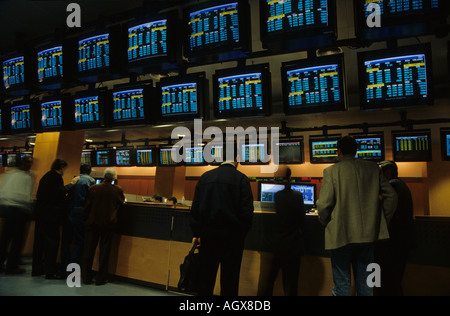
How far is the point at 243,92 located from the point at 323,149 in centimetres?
353

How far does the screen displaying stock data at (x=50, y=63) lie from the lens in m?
4.24

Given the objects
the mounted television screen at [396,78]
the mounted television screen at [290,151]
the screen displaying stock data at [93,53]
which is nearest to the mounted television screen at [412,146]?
the mounted television screen at [290,151]

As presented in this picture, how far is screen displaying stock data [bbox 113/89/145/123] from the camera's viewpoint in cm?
398

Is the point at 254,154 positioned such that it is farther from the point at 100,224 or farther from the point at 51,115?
the point at 51,115

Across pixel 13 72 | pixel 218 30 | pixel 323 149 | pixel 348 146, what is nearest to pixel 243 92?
pixel 218 30

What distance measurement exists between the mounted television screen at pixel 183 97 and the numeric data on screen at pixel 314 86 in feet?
3.50

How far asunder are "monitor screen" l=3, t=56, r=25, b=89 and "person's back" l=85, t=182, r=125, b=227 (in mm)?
2087

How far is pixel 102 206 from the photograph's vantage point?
4.20m

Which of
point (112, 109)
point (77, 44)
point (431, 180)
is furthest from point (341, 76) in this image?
point (431, 180)

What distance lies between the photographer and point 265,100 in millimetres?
3416

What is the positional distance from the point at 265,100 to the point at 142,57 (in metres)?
1.56

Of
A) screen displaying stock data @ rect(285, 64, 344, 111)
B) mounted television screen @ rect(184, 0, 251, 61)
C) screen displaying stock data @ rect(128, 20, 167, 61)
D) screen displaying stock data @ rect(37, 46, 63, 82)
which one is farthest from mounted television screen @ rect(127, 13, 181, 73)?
screen displaying stock data @ rect(285, 64, 344, 111)

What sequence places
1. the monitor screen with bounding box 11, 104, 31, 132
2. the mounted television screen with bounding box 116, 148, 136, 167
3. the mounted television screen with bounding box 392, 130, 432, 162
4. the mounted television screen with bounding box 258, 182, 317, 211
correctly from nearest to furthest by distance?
the monitor screen with bounding box 11, 104, 31, 132
the mounted television screen with bounding box 392, 130, 432, 162
the mounted television screen with bounding box 258, 182, 317, 211
the mounted television screen with bounding box 116, 148, 136, 167

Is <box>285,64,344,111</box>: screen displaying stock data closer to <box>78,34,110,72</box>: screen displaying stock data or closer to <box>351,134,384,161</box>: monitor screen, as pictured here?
<box>78,34,110,72</box>: screen displaying stock data
